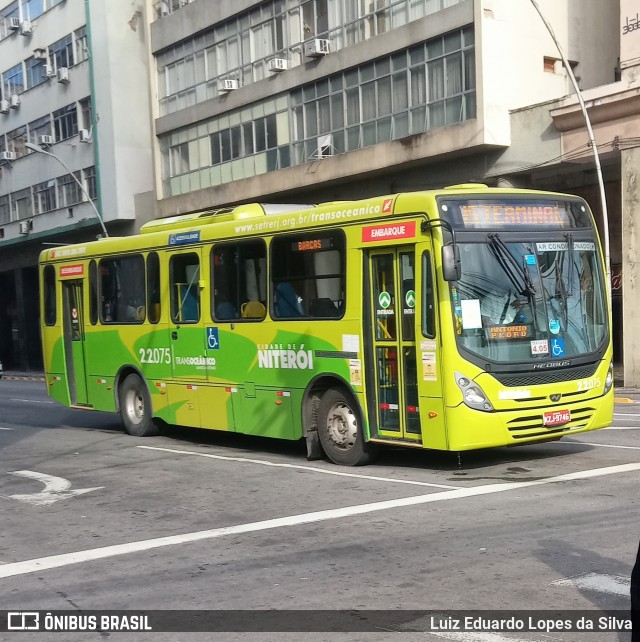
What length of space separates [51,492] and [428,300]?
4.49 m

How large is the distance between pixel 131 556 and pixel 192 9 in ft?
111

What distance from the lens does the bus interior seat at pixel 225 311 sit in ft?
45.7

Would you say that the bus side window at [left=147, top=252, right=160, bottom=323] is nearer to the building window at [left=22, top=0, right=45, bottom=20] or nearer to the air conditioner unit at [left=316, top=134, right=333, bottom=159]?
the air conditioner unit at [left=316, top=134, right=333, bottom=159]

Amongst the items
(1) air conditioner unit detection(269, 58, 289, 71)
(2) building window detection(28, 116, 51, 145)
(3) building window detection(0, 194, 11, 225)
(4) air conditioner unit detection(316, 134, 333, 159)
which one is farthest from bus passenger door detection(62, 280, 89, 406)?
(3) building window detection(0, 194, 11, 225)

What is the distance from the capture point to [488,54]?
2702cm

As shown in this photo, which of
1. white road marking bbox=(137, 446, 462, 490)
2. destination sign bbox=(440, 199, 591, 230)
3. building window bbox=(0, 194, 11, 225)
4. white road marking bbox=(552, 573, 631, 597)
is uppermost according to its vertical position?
building window bbox=(0, 194, 11, 225)

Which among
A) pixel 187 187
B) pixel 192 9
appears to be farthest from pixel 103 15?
pixel 187 187

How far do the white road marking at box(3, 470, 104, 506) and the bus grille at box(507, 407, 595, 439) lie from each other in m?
4.49

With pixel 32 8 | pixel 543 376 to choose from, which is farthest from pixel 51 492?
pixel 32 8

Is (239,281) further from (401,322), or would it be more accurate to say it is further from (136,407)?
(136,407)

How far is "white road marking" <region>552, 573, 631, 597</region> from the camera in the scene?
619cm

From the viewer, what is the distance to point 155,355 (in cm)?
1573

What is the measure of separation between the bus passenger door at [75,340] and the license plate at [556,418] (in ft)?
30.5

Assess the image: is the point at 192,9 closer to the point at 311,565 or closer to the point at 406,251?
the point at 406,251
